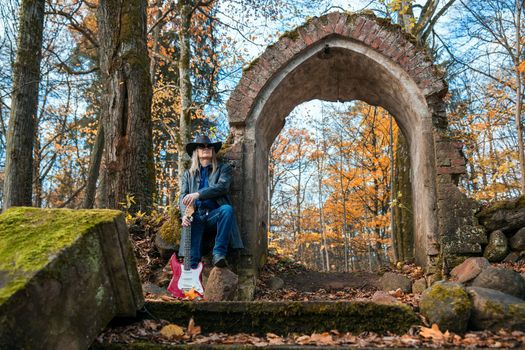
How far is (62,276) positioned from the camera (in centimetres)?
249

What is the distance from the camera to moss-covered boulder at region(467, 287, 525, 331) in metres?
3.04

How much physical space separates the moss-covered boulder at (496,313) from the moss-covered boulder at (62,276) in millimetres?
2477

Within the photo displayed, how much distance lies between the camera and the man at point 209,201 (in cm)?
579

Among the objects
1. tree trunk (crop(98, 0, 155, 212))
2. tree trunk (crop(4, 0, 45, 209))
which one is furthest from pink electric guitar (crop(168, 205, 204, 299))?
tree trunk (crop(4, 0, 45, 209))

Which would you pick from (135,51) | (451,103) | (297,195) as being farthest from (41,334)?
(297,195)

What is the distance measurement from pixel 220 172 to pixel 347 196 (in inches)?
605

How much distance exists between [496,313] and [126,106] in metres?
6.58

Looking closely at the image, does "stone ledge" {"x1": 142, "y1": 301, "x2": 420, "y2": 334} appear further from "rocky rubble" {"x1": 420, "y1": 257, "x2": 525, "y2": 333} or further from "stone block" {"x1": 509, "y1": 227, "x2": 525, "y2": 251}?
"stone block" {"x1": 509, "y1": 227, "x2": 525, "y2": 251}

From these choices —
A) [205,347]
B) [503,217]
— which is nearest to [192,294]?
[205,347]

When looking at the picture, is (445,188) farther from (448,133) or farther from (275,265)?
(275,265)

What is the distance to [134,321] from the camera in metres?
3.28

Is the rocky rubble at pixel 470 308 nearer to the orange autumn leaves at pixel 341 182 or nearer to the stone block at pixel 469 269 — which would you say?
the stone block at pixel 469 269

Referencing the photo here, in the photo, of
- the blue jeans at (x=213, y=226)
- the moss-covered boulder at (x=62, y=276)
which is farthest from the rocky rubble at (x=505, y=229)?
the moss-covered boulder at (x=62, y=276)

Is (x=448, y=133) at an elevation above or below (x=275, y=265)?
above
